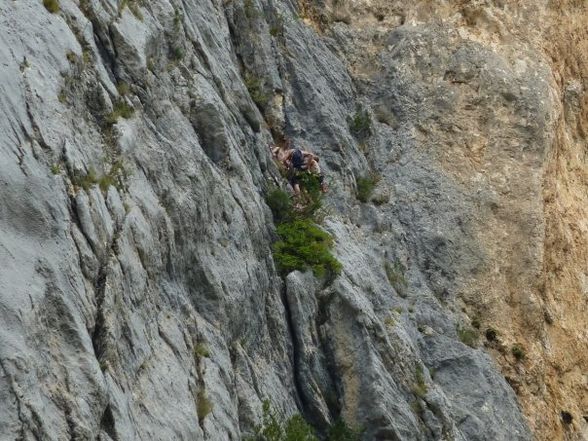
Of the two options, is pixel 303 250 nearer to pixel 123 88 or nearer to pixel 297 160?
pixel 297 160

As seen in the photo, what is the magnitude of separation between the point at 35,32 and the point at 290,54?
33.6 feet

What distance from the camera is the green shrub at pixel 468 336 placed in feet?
73.0

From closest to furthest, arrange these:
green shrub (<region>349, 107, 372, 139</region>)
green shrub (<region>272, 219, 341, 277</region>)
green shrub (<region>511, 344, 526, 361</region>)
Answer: green shrub (<region>272, 219, 341, 277</region>)
green shrub (<region>511, 344, 526, 361</region>)
green shrub (<region>349, 107, 372, 139</region>)

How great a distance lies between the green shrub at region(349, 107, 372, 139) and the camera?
24.6 metres

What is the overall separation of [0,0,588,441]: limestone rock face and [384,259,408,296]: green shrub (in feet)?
0.19

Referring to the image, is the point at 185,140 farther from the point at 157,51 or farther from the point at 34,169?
the point at 34,169

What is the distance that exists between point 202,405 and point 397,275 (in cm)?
865

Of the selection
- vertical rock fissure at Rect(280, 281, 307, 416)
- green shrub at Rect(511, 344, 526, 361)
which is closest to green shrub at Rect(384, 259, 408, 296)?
green shrub at Rect(511, 344, 526, 361)

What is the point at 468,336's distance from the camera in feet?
73.4

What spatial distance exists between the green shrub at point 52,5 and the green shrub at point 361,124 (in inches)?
423

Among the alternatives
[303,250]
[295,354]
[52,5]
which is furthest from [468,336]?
[52,5]

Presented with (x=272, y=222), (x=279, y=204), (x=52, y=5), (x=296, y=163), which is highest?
(x=296, y=163)

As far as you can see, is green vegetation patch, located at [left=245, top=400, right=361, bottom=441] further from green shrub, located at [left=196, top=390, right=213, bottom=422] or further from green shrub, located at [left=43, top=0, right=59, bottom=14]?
green shrub, located at [left=43, top=0, right=59, bottom=14]

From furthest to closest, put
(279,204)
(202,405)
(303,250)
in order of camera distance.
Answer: (279,204) < (303,250) < (202,405)
